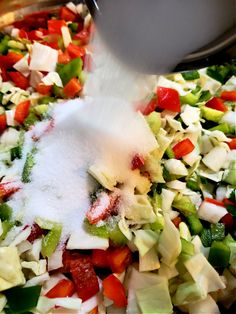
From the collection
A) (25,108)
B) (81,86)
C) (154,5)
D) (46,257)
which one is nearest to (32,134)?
(25,108)

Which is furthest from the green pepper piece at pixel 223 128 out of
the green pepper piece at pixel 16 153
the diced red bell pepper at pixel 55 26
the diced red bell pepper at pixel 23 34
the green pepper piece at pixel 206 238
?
the diced red bell pepper at pixel 23 34

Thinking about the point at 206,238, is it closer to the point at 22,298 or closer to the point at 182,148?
the point at 182,148

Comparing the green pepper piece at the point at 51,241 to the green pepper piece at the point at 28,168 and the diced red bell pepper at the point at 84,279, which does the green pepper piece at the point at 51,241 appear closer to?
the diced red bell pepper at the point at 84,279

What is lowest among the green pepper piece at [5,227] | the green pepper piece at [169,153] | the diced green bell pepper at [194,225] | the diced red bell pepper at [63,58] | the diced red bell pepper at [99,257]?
the diced green bell pepper at [194,225]

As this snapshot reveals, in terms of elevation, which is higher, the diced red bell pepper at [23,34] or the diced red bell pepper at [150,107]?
the diced red bell pepper at [23,34]

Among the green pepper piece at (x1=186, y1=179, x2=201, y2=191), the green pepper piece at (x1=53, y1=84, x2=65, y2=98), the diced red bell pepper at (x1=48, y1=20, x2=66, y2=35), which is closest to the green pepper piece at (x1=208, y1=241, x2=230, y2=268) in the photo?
the green pepper piece at (x1=186, y1=179, x2=201, y2=191)

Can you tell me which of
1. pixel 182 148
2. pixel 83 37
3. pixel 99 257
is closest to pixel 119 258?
pixel 99 257
